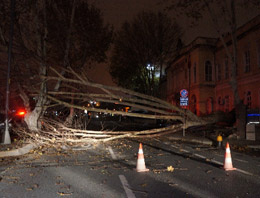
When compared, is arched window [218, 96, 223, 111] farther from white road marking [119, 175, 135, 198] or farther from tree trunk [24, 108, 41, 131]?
white road marking [119, 175, 135, 198]

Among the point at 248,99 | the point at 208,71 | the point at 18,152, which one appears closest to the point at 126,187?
the point at 18,152

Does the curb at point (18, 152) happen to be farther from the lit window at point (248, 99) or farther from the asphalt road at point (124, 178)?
the lit window at point (248, 99)

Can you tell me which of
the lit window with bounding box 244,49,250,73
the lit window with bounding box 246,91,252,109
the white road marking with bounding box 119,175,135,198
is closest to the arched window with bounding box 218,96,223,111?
the lit window with bounding box 246,91,252,109

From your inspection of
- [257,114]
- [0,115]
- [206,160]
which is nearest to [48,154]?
[206,160]

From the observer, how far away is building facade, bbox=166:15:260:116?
81.5ft

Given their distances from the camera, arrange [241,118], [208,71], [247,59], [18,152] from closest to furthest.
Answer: [18,152] → [241,118] → [247,59] → [208,71]

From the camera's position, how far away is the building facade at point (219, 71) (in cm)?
2484

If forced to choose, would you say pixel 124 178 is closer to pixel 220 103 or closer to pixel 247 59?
pixel 247 59

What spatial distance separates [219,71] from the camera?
31.7m

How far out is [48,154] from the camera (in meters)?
10.6

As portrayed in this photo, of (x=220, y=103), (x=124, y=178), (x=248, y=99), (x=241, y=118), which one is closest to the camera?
(x=124, y=178)

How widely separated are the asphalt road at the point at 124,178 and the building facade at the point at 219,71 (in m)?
17.6

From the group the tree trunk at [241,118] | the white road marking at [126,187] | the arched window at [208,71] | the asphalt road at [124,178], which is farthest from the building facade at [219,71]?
the white road marking at [126,187]

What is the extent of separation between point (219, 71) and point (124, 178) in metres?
27.5
